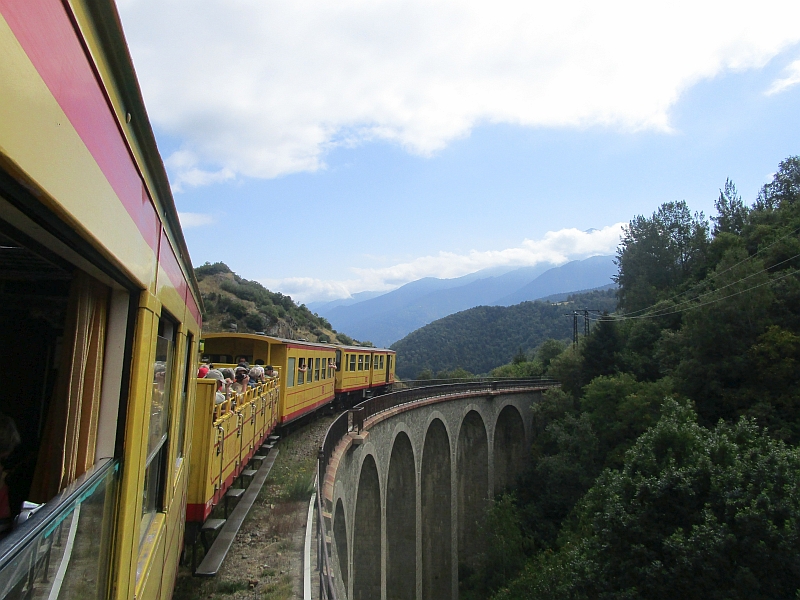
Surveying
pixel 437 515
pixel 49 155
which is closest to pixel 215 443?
pixel 49 155

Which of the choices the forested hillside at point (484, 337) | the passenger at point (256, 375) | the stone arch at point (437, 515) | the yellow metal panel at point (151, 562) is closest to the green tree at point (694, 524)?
the stone arch at point (437, 515)

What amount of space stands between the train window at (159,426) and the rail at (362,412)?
6.43ft

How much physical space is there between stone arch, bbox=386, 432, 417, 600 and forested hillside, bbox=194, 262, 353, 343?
1925 cm

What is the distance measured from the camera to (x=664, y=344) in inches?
988

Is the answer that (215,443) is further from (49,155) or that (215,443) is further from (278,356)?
(278,356)

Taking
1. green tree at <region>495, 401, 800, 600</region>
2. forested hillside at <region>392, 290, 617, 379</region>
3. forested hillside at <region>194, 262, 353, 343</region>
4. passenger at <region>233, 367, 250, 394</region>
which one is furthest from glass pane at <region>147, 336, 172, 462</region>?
forested hillside at <region>392, 290, 617, 379</region>

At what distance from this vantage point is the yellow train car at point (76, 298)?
0.90m

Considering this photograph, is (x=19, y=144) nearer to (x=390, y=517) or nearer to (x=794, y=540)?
(x=794, y=540)

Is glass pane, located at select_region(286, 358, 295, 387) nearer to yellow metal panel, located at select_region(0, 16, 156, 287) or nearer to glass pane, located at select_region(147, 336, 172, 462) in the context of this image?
glass pane, located at select_region(147, 336, 172, 462)

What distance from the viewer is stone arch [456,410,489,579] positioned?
958 inches

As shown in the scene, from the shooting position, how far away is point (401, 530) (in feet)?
59.8

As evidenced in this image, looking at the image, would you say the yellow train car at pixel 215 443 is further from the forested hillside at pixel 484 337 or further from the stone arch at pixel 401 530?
the forested hillside at pixel 484 337

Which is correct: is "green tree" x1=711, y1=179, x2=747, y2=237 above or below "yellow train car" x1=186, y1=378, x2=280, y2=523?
above

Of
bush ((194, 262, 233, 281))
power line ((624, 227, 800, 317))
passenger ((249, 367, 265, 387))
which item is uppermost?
bush ((194, 262, 233, 281))
